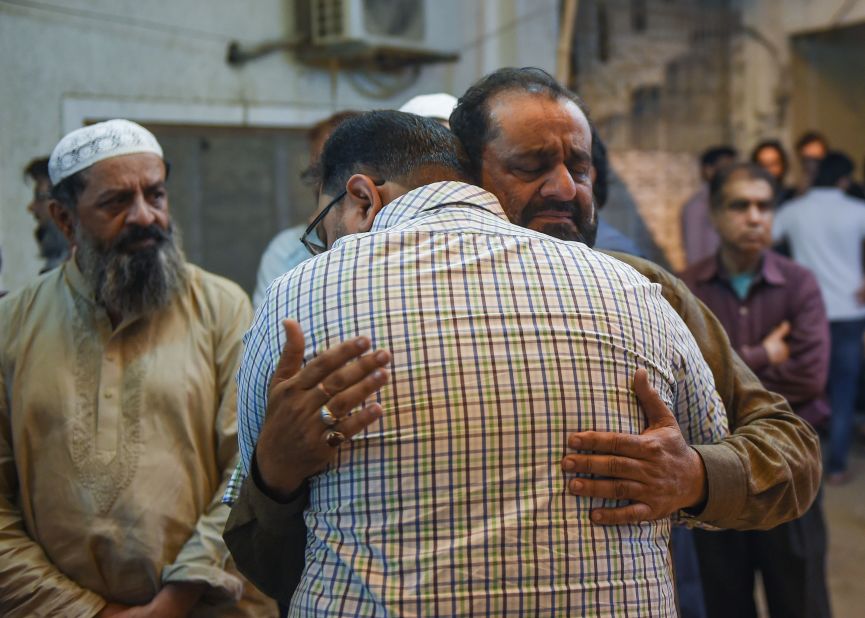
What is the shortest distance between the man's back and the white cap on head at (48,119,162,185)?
4.98m

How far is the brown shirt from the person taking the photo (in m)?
1.56

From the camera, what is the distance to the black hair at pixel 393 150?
1629 millimetres

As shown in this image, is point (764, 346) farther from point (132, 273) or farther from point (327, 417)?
point (327, 417)

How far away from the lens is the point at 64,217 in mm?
2586

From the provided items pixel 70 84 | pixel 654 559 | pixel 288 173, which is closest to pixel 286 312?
pixel 654 559

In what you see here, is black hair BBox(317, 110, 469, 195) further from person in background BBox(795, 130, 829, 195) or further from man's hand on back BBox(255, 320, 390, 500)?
person in background BBox(795, 130, 829, 195)

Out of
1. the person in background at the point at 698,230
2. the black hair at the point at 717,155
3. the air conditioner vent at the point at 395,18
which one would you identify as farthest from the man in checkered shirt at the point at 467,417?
the black hair at the point at 717,155

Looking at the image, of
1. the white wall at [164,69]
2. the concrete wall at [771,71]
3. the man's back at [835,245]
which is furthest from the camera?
the concrete wall at [771,71]

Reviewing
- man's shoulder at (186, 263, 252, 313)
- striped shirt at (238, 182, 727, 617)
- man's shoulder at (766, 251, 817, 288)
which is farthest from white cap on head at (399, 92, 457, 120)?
striped shirt at (238, 182, 727, 617)

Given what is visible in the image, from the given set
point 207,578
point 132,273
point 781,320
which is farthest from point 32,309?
point 781,320

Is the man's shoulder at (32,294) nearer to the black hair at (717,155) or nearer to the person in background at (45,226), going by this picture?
the person in background at (45,226)

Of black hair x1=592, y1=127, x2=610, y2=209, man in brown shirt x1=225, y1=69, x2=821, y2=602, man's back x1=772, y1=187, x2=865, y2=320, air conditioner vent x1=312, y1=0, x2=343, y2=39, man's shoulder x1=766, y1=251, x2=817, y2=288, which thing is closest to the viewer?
man in brown shirt x1=225, y1=69, x2=821, y2=602

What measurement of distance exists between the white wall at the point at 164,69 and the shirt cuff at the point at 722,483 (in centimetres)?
380

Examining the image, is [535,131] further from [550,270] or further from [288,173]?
[288,173]
